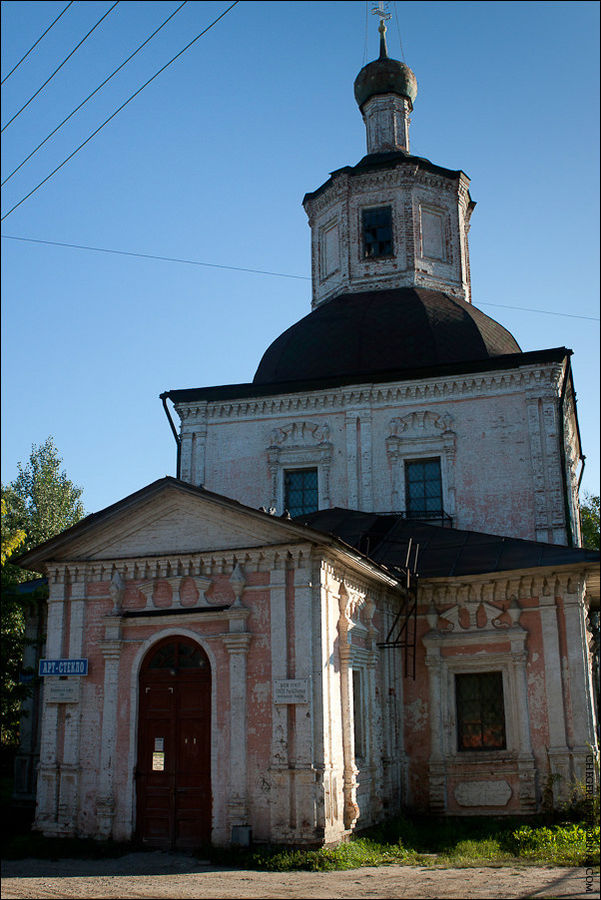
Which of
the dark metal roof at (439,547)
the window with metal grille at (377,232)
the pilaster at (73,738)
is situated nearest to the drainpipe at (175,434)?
the dark metal roof at (439,547)

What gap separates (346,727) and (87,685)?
10.8 ft

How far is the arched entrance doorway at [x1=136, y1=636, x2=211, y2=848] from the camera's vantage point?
1040 centimetres

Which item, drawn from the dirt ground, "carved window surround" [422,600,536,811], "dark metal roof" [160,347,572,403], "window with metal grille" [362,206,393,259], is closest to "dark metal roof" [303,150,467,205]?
"window with metal grille" [362,206,393,259]

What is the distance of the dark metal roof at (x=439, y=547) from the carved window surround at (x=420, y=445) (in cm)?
129

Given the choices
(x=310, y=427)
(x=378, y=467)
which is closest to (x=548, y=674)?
(x=378, y=467)

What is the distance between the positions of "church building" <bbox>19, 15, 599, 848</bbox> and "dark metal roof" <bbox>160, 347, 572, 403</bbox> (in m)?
0.05

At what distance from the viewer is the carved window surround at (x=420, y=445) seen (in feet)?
54.5

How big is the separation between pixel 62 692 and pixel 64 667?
308mm

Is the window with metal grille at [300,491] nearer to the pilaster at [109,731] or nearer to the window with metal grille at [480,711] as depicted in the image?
the window with metal grille at [480,711]

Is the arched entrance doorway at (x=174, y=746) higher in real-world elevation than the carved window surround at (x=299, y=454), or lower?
lower

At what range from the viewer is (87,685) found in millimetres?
11219

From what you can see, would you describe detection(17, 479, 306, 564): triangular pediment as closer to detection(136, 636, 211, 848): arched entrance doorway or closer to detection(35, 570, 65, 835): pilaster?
detection(35, 570, 65, 835): pilaster

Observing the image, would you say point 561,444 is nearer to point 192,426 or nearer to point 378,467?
point 378,467

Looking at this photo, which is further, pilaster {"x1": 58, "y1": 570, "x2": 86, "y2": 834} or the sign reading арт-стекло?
the sign reading арт-стекло
